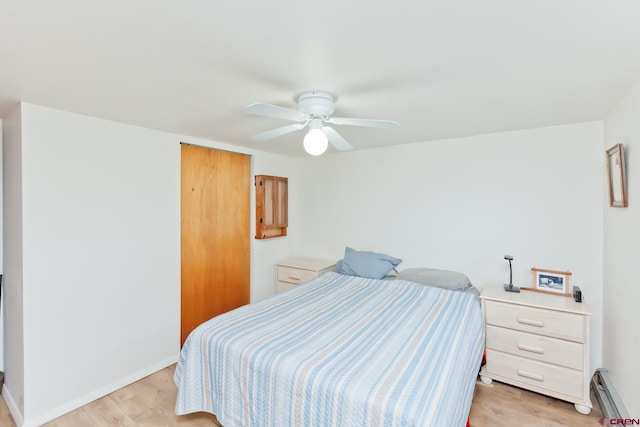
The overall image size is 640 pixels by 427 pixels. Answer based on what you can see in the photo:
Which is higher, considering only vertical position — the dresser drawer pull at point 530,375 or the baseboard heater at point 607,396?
the dresser drawer pull at point 530,375

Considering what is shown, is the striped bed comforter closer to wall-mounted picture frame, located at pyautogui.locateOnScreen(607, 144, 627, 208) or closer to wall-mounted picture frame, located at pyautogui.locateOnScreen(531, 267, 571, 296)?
wall-mounted picture frame, located at pyautogui.locateOnScreen(531, 267, 571, 296)

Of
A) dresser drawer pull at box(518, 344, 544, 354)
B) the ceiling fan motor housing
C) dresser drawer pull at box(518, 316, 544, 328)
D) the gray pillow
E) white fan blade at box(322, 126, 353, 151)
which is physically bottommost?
dresser drawer pull at box(518, 344, 544, 354)

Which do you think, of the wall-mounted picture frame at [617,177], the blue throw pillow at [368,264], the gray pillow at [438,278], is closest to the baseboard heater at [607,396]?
the gray pillow at [438,278]

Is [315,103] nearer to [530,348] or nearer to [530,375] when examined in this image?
[530,348]

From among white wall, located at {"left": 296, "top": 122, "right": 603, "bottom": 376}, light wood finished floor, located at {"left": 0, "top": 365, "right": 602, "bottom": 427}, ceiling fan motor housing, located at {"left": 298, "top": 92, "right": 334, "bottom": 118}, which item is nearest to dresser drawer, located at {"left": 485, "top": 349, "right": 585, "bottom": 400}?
light wood finished floor, located at {"left": 0, "top": 365, "right": 602, "bottom": 427}

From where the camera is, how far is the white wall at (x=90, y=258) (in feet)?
6.88

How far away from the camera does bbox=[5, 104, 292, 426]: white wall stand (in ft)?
6.88

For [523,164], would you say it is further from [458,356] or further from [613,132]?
[458,356]

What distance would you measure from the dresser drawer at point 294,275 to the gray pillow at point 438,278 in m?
1.01

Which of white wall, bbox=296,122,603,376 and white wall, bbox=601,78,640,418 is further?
white wall, bbox=296,122,603,376

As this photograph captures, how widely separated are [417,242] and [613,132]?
5.98 feet

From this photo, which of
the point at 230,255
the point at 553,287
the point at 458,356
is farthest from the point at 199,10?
the point at 553,287

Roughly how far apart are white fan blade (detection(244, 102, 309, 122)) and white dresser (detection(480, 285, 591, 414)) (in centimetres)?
208

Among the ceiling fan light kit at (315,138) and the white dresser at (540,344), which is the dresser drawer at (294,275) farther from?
the ceiling fan light kit at (315,138)
